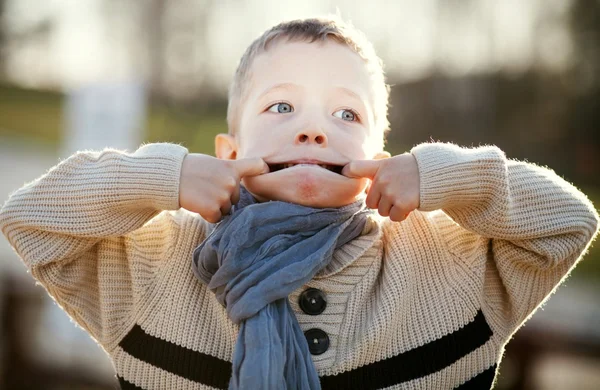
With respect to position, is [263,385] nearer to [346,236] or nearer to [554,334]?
[346,236]

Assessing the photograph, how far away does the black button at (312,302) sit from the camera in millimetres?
2010

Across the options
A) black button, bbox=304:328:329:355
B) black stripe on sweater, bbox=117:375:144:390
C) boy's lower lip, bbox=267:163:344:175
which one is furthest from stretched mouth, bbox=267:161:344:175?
black stripe on sweater, bbox=117:375:144:390

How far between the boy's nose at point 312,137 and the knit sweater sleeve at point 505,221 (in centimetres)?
25

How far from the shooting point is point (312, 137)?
81.1 inches

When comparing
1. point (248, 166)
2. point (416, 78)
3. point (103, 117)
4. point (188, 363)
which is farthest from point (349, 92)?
point (416, 78)

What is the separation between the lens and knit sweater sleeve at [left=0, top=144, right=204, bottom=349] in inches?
77.5

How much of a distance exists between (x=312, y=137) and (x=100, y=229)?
62 cm

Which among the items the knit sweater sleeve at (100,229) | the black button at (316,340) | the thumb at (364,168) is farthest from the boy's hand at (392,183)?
the knit sweater sleeve at (100,229)

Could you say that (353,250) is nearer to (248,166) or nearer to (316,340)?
(316,340)

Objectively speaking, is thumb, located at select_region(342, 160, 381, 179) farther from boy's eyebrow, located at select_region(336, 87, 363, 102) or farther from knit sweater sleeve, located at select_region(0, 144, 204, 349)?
knit sweater sleeve, located at select_region(0, 144, 204, 349)

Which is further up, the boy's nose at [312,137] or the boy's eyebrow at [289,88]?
the boy's eyebrow at [289,88]

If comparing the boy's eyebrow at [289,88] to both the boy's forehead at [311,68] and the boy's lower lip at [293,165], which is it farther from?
the boy's lower lip at [293,165]

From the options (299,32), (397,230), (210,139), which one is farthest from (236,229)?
(210,139)

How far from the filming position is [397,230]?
218 centimetres
